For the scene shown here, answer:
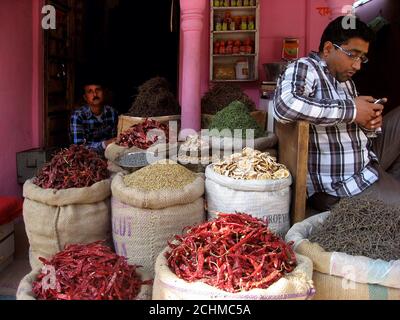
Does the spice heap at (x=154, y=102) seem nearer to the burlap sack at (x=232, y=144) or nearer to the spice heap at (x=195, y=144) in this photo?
the spice heap at (x=195, y=144)

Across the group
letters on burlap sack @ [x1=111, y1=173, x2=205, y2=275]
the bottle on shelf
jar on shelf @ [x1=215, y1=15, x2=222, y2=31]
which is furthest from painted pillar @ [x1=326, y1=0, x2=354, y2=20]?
letters on burlap sack @ [x1=111, y1=173, x2=205, y2=275]

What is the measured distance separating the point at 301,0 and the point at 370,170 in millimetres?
4036

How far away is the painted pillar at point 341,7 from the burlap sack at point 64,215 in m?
3.13

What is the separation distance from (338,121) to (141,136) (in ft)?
4.72

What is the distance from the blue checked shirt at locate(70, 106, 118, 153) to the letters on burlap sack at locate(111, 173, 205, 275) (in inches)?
89.7

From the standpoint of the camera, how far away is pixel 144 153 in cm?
301

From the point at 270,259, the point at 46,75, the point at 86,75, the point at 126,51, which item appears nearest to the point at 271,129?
the point at 270,259

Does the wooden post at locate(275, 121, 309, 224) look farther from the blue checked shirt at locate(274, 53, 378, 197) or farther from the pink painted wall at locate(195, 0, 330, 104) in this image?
the pink painted wall at locate(195, 0, 330, 104)

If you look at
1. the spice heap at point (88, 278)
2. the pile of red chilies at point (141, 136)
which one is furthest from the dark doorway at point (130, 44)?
the spice heap at point (88, 278)

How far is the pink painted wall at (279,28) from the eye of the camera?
5965mm

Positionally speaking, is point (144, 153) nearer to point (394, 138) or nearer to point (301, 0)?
point (394, 138)

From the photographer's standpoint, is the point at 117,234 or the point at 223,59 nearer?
the point at 117,234

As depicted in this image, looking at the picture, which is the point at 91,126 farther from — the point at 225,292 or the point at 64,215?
the point at 225,292
